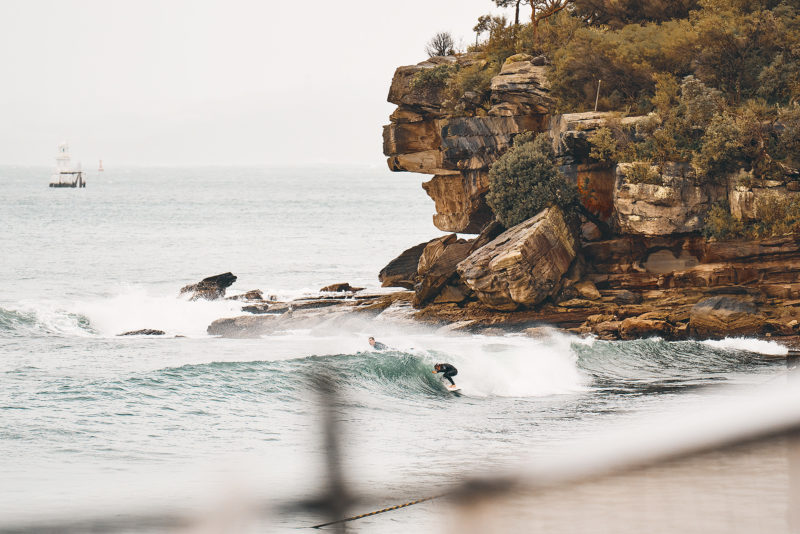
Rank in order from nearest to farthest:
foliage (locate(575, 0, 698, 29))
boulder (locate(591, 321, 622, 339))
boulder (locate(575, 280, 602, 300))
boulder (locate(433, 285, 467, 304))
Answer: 1. boulder (locate(591, 321, 622, 339))
2. boulder (locate(575, 280, 602, 300))
3. boulder (locate(433, 285, 467, 304))
4. foliage (locate(575, 0, 698, 29))

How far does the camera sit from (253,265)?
60.7 m

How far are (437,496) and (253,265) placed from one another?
4590cm

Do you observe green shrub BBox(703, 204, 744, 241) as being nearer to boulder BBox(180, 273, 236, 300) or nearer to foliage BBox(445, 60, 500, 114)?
foliage BBox(445, 60, 500, 114)

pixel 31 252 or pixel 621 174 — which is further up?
pixel 621 174

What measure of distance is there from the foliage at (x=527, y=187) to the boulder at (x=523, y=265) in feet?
3.25

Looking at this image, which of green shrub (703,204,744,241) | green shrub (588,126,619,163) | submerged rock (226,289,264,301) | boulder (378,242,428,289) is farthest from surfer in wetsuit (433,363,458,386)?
submerged rock (226,289,264,301)

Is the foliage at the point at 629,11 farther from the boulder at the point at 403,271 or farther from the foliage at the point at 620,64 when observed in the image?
the boulder at the point at 403,271

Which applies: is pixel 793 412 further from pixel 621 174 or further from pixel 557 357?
pixel 621 174

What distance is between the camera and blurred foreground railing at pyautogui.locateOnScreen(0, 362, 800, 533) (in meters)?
14.7

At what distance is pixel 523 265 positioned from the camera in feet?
99.9

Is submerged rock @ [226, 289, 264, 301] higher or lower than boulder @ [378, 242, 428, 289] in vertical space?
lower

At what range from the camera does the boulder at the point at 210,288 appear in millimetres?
42000

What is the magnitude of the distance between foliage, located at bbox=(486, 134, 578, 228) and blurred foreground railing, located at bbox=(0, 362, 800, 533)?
46.3 feet

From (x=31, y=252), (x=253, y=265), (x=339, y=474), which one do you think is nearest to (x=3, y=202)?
(x=31, y=252)
